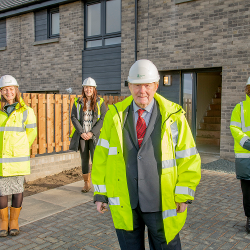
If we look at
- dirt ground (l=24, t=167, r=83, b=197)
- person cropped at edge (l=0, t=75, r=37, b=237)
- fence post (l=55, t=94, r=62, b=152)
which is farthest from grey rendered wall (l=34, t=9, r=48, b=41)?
person cropped at edge (l=0, t=75, r=37, b=237)

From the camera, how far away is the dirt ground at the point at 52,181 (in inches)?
228

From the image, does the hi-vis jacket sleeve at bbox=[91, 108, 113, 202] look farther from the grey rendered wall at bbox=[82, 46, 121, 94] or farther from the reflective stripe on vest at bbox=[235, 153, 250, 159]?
the grey rendered wall at bbox=[82, 46, 121, 94]

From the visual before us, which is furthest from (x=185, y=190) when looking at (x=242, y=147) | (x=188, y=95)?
(x=188, y=95)

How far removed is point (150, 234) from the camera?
7.47 ft

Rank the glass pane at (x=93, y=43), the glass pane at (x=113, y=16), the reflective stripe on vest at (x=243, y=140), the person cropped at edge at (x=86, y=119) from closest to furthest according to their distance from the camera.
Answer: the reflective stripe on vest at (x=243, y=140) → the person cropped at edge at (x=86, y=119) → the glass pane at (x=113, y=16) → the glass pane at (x=93, y=43)

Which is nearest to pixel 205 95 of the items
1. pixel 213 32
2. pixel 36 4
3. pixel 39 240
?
pixel 213 32

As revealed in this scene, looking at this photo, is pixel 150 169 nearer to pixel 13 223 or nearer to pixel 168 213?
pixel 168 213

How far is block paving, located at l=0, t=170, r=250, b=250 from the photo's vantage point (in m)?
3.37

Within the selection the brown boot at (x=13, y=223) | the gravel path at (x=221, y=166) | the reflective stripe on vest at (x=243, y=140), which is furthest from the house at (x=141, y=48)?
the brown boot at (x=13, y=223)

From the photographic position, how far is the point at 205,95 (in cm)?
1253

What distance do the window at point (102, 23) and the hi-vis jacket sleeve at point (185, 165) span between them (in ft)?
30.9

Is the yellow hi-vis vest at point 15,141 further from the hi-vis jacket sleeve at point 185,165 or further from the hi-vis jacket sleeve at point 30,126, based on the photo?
the hi-vis jacket sleeve at point 185,165

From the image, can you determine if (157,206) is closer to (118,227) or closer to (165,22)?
(118,227)

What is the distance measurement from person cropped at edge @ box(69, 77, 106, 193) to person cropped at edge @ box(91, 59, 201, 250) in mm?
3070
